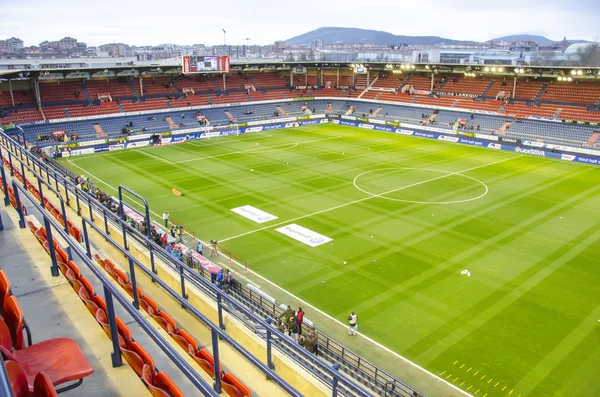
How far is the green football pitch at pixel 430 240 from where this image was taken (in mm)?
17266

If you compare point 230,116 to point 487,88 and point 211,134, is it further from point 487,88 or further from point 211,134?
point 487,88

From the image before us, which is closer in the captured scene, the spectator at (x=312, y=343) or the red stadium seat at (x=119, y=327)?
the red stadium seat at (x=119, y=327)

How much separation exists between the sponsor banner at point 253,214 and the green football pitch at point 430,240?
59 cm

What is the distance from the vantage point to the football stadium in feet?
25.0

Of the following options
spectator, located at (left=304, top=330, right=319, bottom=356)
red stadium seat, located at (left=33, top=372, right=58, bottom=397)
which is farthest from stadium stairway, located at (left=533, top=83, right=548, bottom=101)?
red stadium seat, located at (left=33, top=372, right=58, bottom=397)

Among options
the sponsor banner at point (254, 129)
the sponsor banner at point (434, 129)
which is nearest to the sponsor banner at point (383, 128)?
the sponsor banner at point (434, 129)

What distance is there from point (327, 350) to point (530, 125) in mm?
50584

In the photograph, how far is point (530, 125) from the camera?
56.1 m

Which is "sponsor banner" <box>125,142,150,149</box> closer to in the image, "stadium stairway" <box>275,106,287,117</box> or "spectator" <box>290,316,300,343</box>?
"stadium stairway" <box>275,106,287,117</box>

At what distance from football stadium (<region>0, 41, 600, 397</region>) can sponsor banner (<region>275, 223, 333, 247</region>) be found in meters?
0.29

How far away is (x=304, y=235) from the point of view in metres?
27.5

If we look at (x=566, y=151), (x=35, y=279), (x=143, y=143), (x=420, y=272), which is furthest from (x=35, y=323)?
(x=566, y=151)

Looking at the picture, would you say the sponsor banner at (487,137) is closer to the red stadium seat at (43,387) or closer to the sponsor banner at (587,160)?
the sponsor banner at (587,160)

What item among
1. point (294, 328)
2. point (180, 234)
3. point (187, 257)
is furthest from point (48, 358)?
point (180, 234)
